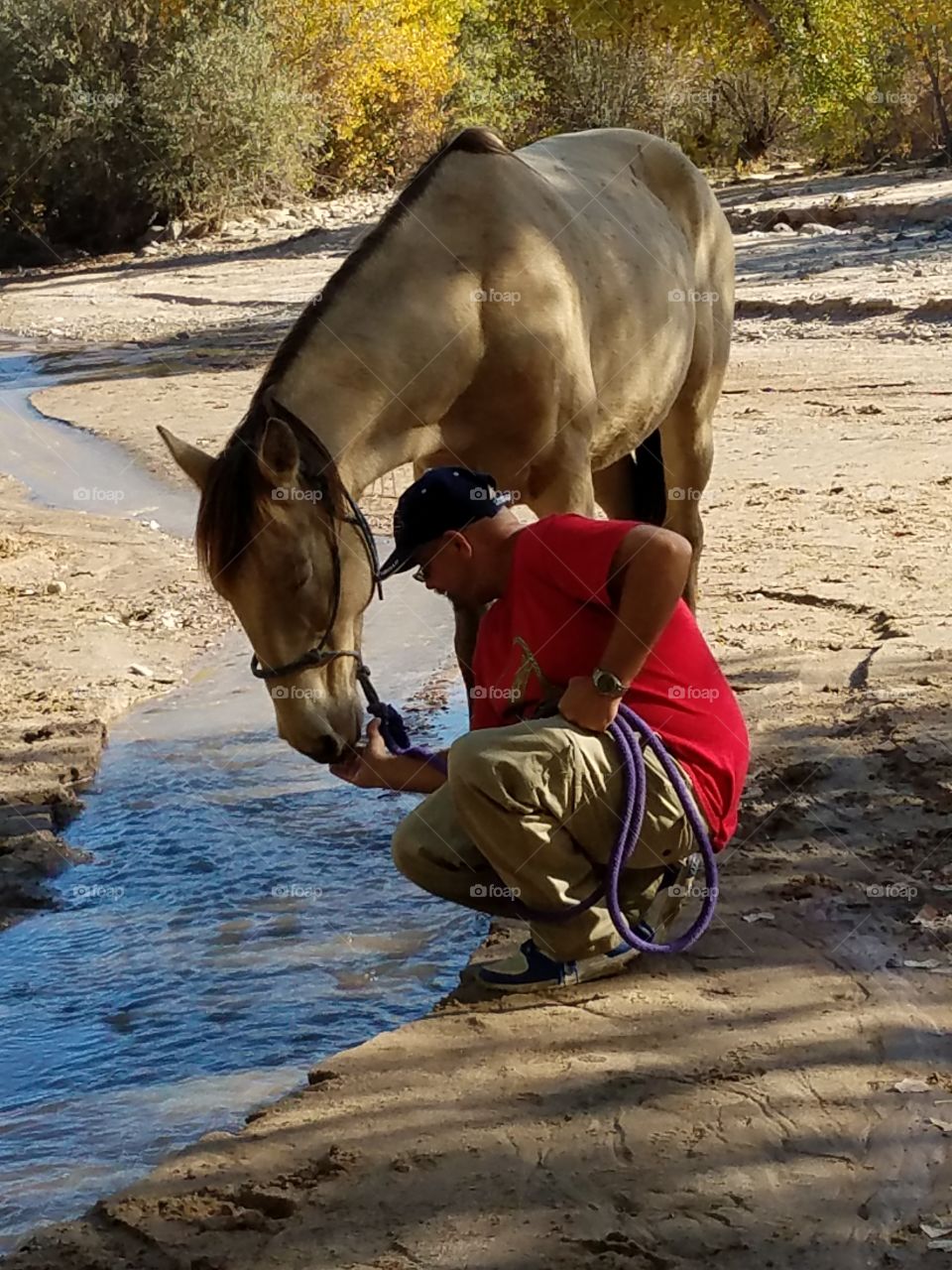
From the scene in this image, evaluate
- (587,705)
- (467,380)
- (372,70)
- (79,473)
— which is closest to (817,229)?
(79,473)

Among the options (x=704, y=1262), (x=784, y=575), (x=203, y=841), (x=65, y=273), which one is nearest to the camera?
(x=704, y=1262)

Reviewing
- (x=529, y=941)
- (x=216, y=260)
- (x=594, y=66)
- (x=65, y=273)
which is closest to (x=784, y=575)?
(x=529, y=941)

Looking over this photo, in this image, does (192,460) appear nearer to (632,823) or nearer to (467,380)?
(467,380)

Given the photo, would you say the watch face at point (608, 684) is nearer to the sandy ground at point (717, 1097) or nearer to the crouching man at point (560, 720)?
the crouching man at point (560, 720)

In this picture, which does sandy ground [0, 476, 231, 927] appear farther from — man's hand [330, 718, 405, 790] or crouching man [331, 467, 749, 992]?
crouching man [331, 467, 749, 992]

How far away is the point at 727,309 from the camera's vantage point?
22.2 feet

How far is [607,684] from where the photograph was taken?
3.31 m

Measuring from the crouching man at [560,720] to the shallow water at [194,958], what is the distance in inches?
19.7

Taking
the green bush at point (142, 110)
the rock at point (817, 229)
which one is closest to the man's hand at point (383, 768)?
the rock at point (817, 229)

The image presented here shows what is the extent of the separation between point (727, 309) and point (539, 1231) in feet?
15.9

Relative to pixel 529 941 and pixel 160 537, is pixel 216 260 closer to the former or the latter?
pixel 160 537

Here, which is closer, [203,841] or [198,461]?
[198,461]

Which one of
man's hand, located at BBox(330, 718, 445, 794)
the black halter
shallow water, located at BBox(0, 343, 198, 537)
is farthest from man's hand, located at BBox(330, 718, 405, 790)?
shallow water, located at BBox(0, 343, 198, 537)

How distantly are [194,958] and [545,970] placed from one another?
108 cm
